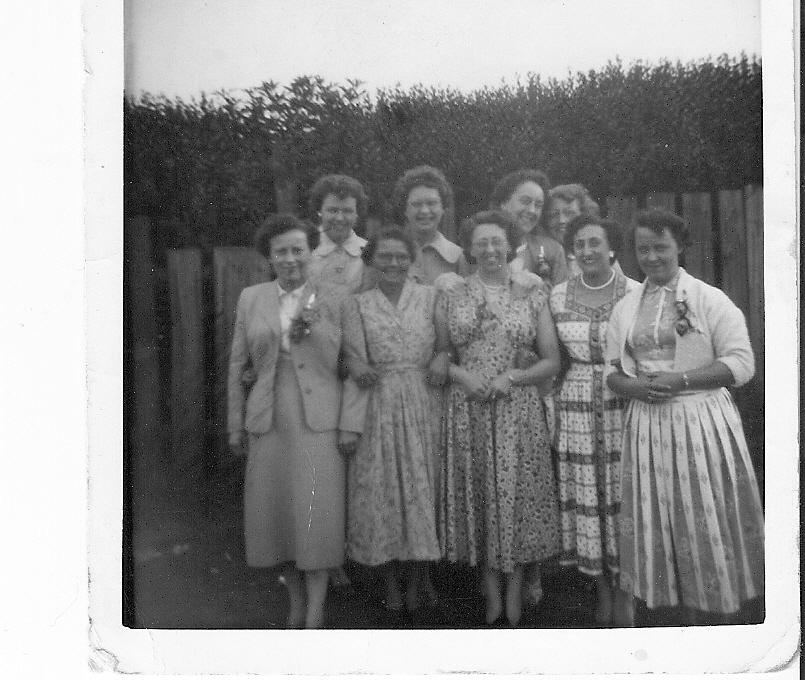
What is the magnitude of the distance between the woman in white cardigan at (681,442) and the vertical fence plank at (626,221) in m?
0.03

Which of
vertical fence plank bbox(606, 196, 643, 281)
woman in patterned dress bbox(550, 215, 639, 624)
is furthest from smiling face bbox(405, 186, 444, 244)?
vertical fence plank bbox(606, 196, 643, 281)

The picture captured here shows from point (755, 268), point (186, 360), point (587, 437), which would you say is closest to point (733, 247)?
point (755, 268)

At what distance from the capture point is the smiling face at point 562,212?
2227 millimetres

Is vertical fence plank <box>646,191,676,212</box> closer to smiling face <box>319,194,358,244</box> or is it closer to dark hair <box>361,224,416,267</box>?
dark hair <box>361,224,416,267</box>

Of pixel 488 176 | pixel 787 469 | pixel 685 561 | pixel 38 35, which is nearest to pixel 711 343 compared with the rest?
pixel 787 469

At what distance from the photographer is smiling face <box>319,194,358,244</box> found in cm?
221

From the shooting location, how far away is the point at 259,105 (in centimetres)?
221

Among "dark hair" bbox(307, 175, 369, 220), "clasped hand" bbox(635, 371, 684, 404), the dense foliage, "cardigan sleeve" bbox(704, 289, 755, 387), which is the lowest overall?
"clasped hand" bbox(635, 371, 684, 404)

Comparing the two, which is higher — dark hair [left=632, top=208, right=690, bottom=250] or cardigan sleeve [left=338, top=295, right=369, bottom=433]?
dark hair [left=632, top=208, right=690, bottom=250]

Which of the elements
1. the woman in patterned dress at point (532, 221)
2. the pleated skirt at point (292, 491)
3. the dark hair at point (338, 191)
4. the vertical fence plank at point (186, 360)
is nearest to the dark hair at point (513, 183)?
the woman in patterned dress at point (532, 221)

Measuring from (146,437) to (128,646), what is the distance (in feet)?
1.93

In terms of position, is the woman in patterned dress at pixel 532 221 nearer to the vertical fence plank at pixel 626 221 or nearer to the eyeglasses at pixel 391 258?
the vertical fence plank at pixel 626 221

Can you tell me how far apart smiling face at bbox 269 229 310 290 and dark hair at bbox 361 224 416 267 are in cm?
17

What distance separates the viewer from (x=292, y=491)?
2232 mm
